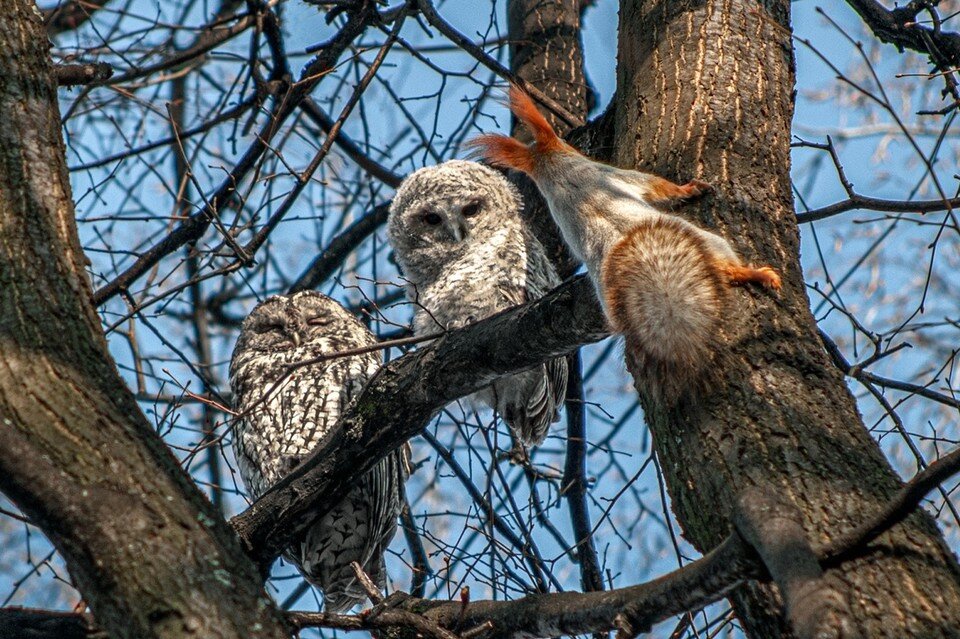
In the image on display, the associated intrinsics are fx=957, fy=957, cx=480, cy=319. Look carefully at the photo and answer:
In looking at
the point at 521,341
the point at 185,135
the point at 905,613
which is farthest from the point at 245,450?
the point at 905,613

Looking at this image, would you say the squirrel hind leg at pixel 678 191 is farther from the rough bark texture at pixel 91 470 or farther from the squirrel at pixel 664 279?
the rough bark texture at pixel 91 470

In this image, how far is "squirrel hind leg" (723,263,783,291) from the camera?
205cm

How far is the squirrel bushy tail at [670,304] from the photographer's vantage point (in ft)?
6.49

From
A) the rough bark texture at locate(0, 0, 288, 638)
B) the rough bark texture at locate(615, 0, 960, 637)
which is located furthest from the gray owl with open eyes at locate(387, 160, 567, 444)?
the rough bark texture at locate(0, 0, 288, 638)

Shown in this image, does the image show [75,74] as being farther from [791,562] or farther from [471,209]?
[791,562]

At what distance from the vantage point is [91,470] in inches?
63.1

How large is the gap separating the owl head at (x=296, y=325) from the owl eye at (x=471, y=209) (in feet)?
2.43

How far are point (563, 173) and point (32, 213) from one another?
164 cm

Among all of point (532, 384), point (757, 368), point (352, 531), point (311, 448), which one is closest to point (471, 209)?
point (532, 384)

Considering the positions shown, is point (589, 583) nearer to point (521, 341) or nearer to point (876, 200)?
point (521, 341)

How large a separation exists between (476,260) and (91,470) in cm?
282

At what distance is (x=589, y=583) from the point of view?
3.51 m

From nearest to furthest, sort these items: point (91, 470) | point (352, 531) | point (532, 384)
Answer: point (91, 470)
point (352, 531)
point (532, 384)

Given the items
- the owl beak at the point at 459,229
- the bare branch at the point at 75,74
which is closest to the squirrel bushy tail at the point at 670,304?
the bare branch at the point at 75,74
